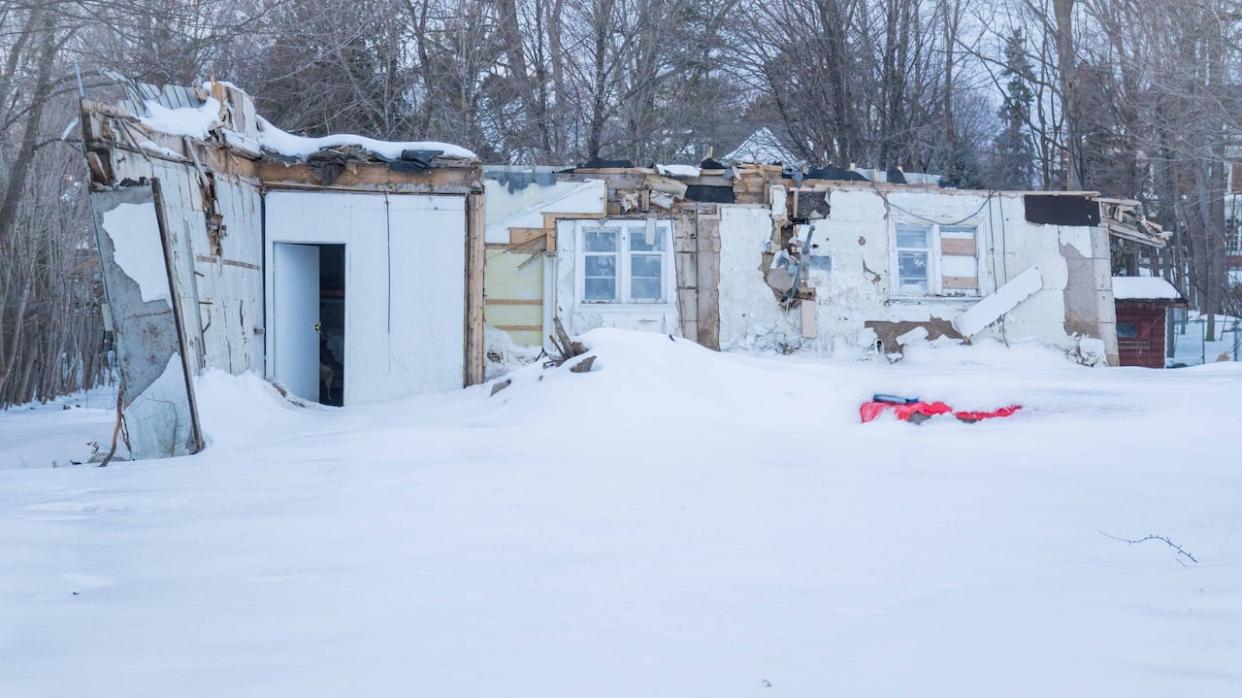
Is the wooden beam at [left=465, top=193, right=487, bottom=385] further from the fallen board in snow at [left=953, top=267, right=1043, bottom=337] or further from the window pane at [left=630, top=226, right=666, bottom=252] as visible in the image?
the fallen board in snow at [left=953, top=267, right=1043, bottom=337]

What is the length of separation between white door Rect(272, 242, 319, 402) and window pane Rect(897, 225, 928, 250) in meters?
8.35

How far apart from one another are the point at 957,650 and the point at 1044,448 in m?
5.65

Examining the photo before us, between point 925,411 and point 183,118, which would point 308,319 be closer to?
point 183,118

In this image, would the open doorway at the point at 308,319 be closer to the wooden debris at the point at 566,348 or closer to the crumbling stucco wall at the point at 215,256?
the crumbling stucco wall at the point at 215,256

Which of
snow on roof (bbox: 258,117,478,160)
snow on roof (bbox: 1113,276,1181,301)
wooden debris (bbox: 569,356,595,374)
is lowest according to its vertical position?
wooden debris (bbox: 569,356,595,374)

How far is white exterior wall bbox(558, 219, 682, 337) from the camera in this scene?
15617 mm

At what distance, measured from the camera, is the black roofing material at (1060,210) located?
A: 16344 millimetres

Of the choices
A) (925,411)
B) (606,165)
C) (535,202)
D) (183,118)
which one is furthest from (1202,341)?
(183,118)

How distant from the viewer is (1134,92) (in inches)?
971

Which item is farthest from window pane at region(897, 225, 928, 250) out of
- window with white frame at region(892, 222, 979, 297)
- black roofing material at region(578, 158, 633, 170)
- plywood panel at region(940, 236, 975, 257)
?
black roofing material at region(578, 158, 633, 170)

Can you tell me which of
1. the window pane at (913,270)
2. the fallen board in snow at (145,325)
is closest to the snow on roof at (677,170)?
the window pane at (913,270)

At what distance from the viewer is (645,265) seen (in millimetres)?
15750

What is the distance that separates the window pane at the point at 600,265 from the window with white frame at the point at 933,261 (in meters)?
4.14

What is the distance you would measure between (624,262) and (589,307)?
0.82 metres
